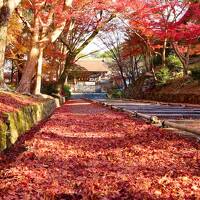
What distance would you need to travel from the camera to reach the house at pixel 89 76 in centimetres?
6781

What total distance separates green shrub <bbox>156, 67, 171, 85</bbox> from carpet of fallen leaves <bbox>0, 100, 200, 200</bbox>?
26084 millimetres

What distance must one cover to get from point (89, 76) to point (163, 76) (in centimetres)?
4033

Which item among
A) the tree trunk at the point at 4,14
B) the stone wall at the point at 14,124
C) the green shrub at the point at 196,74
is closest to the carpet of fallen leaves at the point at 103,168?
the stone wall at the point at 14,124

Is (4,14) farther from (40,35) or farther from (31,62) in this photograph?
(40,35)

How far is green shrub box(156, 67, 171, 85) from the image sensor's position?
115 feet

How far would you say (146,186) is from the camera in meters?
4.45

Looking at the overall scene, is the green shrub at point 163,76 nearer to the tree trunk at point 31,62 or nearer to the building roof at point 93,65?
the tree trunk at point 31,62

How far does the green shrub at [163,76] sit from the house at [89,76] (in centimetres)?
2938

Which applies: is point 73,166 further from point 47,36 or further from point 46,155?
point 47,36

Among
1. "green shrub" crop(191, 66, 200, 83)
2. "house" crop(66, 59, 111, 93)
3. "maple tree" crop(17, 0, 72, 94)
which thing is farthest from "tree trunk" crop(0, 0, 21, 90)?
"house" crop(66, 59, 111, 93)

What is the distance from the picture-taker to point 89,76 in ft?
246

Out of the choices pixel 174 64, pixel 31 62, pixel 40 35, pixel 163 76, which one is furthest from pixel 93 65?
pixel 31 62

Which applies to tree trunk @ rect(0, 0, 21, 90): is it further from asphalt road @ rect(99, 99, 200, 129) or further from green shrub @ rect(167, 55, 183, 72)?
green shrub @ rect(167, 55, 183, 72)

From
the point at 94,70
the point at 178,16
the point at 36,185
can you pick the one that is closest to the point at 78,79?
the point at 94,70
